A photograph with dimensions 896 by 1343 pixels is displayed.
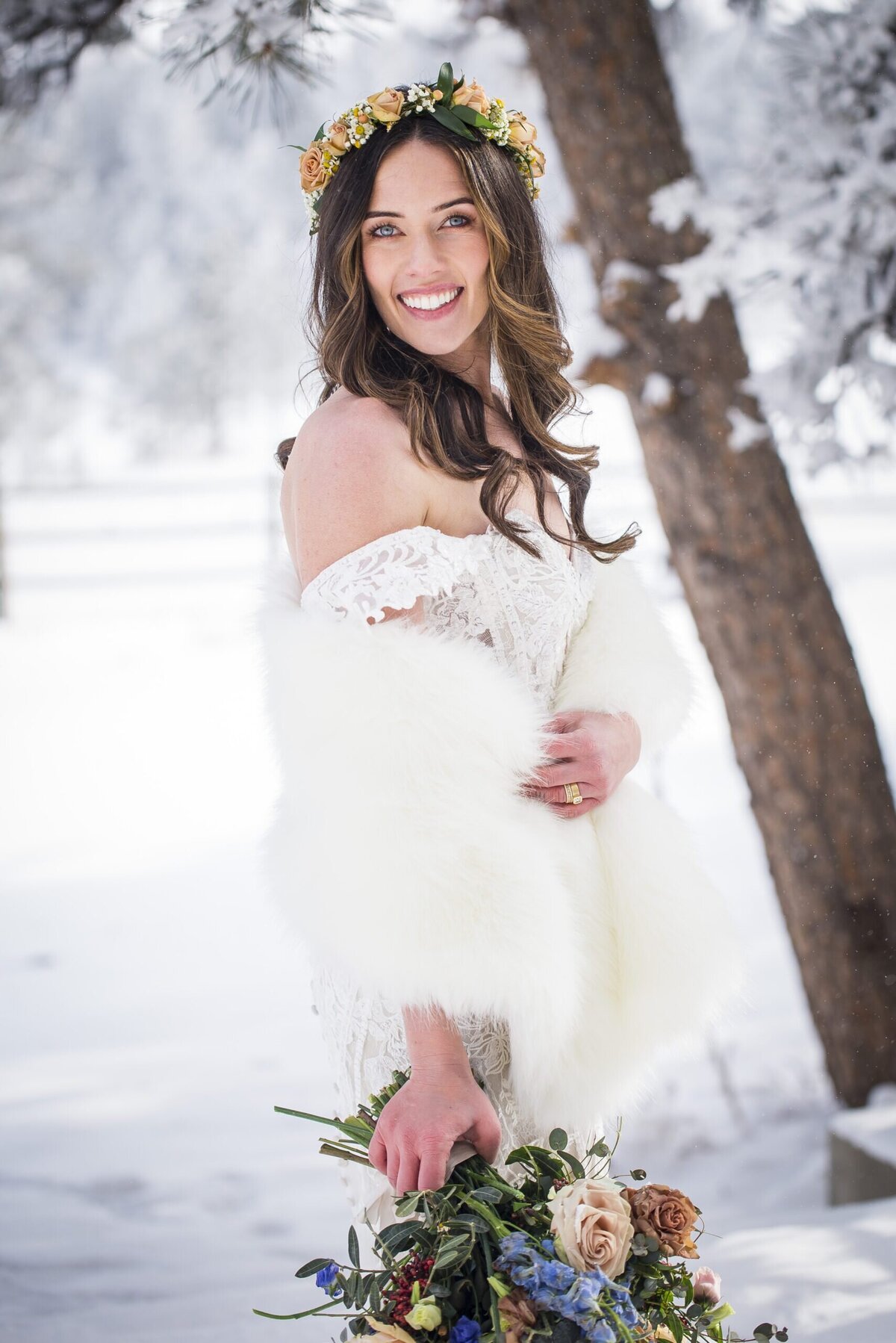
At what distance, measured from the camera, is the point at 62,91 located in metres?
2.54

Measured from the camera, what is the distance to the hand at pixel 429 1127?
1043 millimetres

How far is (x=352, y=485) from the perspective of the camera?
3.76 feet

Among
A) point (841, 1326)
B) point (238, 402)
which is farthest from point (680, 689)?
point (238, 402)

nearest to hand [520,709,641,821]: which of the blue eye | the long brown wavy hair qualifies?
the long brown wavy hair

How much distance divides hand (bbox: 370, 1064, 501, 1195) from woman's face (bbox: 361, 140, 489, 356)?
82 cm

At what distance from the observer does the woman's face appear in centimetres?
123

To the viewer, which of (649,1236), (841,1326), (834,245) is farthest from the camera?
(834,245)

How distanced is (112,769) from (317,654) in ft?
17.3

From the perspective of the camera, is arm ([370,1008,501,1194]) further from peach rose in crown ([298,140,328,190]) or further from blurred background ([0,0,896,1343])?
peach rose in crown ([298,140,328,190])

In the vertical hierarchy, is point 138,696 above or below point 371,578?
above

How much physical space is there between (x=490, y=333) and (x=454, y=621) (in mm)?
405

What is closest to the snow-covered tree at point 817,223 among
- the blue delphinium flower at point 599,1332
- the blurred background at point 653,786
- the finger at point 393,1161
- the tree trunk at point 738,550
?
the blurred background at point 653,786

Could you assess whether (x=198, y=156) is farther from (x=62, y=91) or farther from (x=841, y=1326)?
(x=841, y=1326)

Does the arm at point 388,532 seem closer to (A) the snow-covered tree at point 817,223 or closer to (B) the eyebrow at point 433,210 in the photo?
(B) the eyebrow at point 433,210
